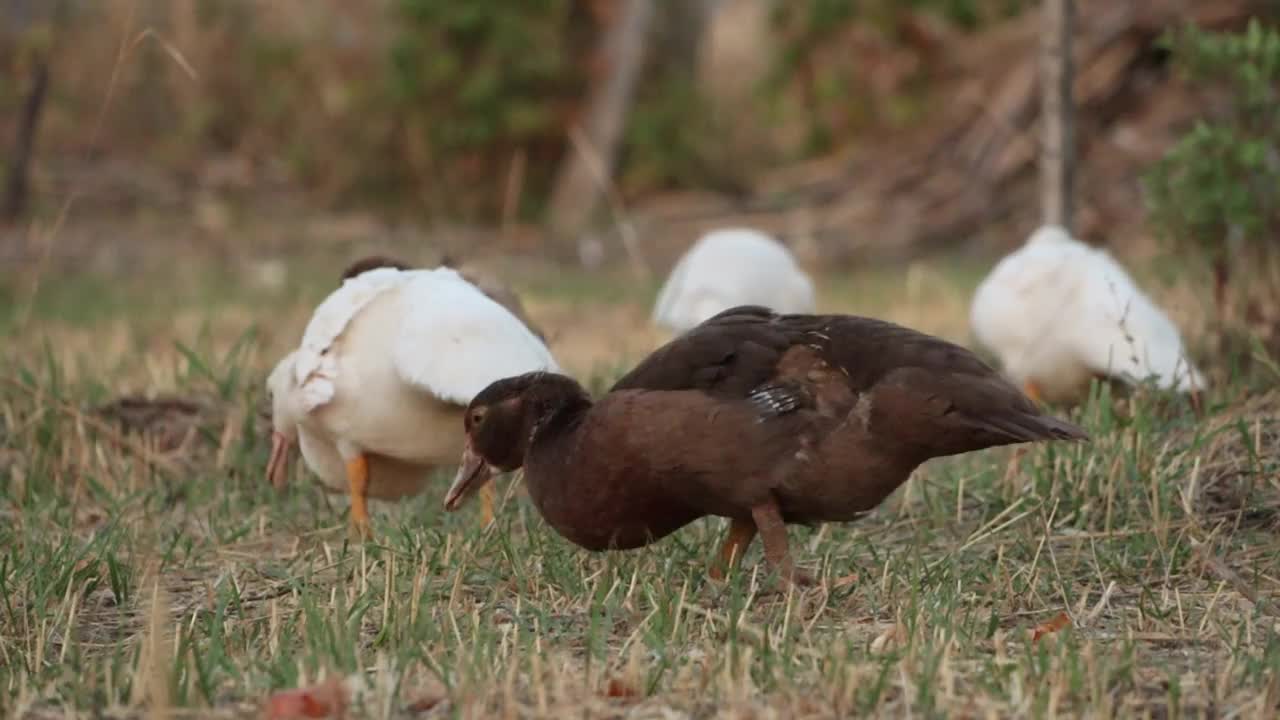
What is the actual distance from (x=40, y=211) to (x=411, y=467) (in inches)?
417

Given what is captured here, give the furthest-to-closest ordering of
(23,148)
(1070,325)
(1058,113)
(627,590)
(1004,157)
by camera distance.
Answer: (1004,157) → (23,148) → (1058,113) → (1070,325) → (627,590)

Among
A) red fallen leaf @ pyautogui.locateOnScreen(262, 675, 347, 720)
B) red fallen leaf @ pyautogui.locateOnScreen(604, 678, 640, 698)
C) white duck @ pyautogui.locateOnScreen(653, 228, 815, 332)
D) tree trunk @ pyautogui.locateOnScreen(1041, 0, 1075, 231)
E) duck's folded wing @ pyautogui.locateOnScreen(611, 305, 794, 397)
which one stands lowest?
red fallen leaf @ pyautogui.locateOnScreen(262, 675, 347, 720)

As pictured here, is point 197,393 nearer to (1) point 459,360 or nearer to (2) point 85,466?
(2) point 85,466

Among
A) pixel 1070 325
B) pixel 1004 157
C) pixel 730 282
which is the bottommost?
pixel 1070 325

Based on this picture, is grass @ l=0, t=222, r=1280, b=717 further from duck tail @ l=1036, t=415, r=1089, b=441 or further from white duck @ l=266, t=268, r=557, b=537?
duck tail @ l=1036, t=415, r=1089, b=441

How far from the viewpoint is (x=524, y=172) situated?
17234mm

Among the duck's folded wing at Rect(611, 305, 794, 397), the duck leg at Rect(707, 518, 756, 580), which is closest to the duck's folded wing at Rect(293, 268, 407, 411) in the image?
the duck's folded wing at Rect(611, 305, 794, 397)

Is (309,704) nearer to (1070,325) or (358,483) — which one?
(358,483)

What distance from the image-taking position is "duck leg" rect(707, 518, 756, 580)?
4729 millimetres

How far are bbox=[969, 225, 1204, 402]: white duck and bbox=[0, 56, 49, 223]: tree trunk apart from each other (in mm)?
5649

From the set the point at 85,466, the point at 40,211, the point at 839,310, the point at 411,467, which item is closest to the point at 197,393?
the point at 85,466

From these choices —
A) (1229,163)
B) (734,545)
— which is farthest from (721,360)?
(1229,163)

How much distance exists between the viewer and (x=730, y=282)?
8273mm

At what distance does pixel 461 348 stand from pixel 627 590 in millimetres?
924
